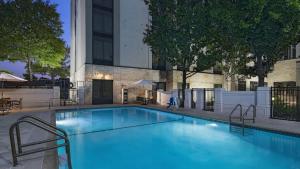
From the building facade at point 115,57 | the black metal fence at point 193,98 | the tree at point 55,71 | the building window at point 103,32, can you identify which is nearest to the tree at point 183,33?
the black metal fence at point 193,98

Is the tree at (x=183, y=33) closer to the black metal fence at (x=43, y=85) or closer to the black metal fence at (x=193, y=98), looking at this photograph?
the black metal fence at (x=193, y=98)

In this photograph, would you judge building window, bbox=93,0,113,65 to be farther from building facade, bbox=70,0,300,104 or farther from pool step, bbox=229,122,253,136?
pool step, bbox=229,122,253,136

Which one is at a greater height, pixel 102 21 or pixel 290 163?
pixel 102 21

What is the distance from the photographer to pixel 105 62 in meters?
23.3

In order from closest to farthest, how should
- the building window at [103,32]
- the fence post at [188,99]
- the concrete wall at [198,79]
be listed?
the fence post at [188,99]
the building window at [103,32]
the concrete wall at [198,79]

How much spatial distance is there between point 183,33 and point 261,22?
617cm

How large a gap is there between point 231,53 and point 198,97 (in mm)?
6046

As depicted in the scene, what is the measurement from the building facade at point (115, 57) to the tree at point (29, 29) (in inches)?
130

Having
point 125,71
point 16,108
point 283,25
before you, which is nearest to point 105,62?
point 125,71

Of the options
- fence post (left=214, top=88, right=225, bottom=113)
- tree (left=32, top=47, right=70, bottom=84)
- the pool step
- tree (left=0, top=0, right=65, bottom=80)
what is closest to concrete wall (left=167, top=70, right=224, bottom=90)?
fence post (left=214, top=88, right=225, bottom=113)

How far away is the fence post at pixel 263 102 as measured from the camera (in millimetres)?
11695

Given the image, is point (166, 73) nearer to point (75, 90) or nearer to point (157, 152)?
point (75, 90)

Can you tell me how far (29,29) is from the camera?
19625mm

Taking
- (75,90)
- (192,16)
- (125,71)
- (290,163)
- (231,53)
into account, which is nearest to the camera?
(290,163)
